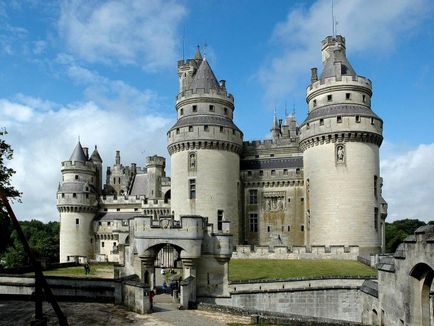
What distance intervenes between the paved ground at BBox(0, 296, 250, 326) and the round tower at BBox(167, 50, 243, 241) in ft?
89.5

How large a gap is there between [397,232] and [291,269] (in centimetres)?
5673

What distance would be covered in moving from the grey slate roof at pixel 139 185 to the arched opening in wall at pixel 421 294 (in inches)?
2249

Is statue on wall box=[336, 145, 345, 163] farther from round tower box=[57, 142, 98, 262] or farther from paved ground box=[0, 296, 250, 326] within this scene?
round tower box=[57, 142, 98, 262]

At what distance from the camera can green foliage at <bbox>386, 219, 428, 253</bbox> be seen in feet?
258

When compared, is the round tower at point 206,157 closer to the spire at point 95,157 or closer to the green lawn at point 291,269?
the green lawn at point 291,269

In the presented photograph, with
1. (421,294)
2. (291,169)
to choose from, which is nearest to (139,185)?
(291,169)

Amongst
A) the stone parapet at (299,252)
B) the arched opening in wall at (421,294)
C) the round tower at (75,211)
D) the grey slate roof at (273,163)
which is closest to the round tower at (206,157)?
the grey slate roof at (273,163)

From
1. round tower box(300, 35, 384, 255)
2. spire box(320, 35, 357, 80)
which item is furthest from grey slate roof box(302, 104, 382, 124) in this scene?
spire box(320, 35, 357, 80)

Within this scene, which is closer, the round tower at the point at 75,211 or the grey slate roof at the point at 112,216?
the round tower at the point at 75,211

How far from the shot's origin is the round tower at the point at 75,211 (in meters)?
65.7

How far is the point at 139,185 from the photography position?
73.9m

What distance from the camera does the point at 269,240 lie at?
53250 mm

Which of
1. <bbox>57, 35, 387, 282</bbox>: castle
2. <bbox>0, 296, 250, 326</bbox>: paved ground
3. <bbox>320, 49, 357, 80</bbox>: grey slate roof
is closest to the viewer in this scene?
<bbox>0, 296, 250, 326</bbox>: paved ground

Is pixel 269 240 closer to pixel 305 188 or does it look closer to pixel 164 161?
pixel 305 188
